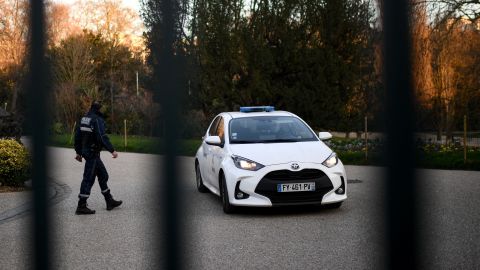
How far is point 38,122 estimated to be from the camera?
4.28 feet

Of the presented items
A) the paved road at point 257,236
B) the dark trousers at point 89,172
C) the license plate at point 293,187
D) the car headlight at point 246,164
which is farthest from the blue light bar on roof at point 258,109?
the dark trousers at point 89,172

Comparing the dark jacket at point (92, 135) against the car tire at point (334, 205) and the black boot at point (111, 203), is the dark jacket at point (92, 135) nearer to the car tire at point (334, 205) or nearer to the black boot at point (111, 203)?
the black boot at point (111, 203)

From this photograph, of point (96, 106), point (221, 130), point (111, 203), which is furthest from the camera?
point (221, 130)

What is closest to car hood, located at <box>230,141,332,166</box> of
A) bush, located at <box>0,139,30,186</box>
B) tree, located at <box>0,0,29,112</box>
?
bush, located at <box>0,139,30,186</box>

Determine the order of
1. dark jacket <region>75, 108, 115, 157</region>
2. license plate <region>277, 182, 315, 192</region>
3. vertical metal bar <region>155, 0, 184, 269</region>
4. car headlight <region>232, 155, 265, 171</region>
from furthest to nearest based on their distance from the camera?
dark jacket <region>75, 108, 115, 157</region> < car headlight <region>232, 155, 265, 171</region> < license plate <region>277, 182, 315, 192</region> < vertical metal bar <region>155, 0, 184, 269</region>

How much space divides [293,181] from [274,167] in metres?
0.30

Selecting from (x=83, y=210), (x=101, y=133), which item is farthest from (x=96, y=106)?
(x=83, y=210)

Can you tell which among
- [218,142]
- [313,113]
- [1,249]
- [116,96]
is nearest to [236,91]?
[313,113]

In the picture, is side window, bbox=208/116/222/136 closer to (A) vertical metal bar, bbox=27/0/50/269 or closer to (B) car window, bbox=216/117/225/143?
(B) car window, bbox=216/117/225/143

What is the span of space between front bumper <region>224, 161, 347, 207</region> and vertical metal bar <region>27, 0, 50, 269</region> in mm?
7529

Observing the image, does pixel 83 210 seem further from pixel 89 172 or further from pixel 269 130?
pixel 269 130

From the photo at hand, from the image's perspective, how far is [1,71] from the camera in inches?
57.2

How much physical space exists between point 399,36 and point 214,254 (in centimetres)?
540

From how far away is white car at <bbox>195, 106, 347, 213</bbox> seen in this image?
8.82 metres
